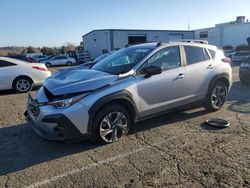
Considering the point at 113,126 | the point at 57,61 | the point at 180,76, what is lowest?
the point at 113,126

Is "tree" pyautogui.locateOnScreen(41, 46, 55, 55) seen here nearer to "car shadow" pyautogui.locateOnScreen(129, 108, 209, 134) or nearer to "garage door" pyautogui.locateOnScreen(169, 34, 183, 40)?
"garage door" pyautogui.locateOnScreen(169, 34, 183, 40)

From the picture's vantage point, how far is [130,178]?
366 cm

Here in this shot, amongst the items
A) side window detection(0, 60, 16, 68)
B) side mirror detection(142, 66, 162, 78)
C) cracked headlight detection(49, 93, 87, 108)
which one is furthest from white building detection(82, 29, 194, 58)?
cracked headlight detection(49, 93, 87, 108)

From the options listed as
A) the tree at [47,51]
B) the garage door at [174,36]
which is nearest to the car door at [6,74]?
the garage door at [174,36]

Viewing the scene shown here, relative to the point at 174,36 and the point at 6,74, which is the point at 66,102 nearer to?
the point at 6,74

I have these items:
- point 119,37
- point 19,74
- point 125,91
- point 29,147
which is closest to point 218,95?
point 125,91

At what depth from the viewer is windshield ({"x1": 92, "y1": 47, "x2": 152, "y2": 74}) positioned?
5.26 m

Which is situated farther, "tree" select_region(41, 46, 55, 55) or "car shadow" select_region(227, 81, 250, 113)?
"tree" select_region(41, 46, 55, 55)

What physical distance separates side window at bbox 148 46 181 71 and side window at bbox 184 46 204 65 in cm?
30

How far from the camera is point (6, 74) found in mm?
10328

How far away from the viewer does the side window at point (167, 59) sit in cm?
541

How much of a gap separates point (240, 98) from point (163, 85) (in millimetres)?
4013

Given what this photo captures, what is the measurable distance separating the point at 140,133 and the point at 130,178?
5.65ft

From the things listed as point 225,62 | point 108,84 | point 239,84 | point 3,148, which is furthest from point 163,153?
point 239,84
